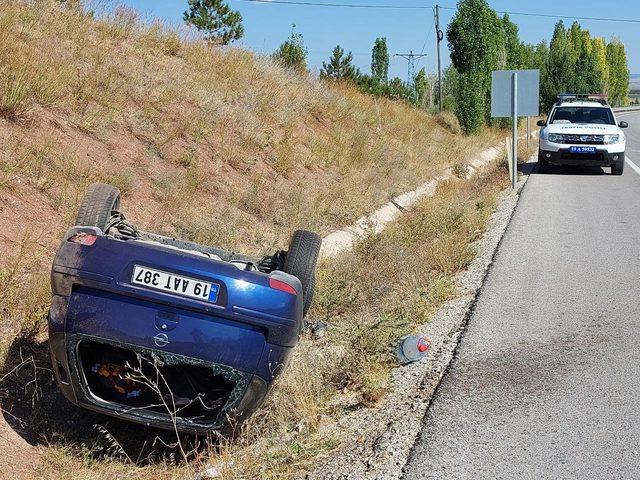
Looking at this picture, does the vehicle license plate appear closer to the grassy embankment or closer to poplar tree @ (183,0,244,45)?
the grassy embankment

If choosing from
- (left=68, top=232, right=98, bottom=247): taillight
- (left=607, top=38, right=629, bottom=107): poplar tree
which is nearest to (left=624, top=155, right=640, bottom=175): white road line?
(left=68, top=232, right=98, bottom=247): taillight

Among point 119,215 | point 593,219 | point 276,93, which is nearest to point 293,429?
point 119,215

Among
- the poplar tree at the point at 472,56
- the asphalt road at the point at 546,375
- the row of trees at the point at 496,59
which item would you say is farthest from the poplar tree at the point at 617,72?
the asphalt road at the point at 546,375

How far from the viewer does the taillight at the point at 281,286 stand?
4.32 meters

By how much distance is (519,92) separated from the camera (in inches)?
624

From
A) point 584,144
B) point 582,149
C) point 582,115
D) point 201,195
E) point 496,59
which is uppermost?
point 496,59

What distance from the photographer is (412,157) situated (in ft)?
67.2

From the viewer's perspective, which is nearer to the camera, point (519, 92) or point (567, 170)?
point (519, 92)

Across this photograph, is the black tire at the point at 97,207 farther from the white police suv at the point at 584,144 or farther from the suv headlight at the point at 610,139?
the suv headlight at the point at 610,139

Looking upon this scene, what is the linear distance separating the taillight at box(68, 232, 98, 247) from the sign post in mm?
12640

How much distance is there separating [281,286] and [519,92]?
→ 42.1 ft

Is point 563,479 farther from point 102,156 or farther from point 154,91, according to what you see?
point 154,91

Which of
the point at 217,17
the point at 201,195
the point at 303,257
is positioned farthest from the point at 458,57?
the point at 303,257

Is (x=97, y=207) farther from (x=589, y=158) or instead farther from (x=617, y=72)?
(x=617, y=72)
